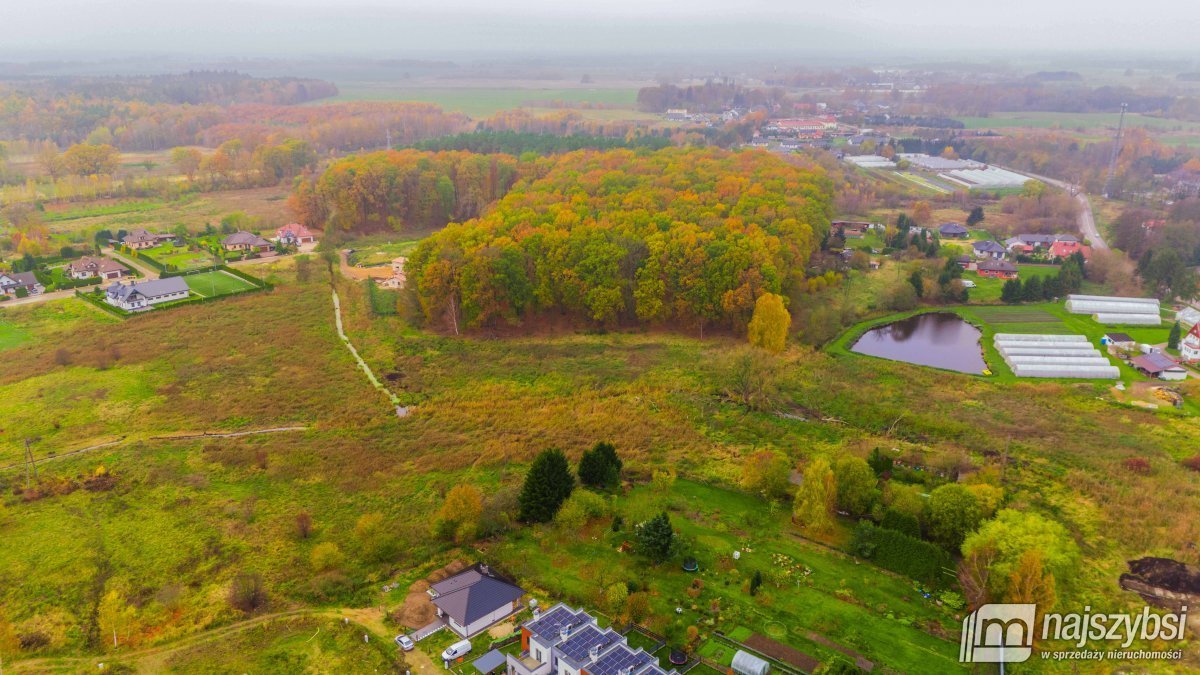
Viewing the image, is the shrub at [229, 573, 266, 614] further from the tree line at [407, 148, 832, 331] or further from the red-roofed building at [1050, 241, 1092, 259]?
the red-roofed building at [1050, 241, 1092, 259]

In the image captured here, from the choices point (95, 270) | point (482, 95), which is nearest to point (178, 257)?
point (95, 270)

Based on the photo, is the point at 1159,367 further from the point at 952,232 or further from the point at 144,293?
the point at 144,293

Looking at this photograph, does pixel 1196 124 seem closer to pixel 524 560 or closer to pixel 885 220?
pixel 885 220

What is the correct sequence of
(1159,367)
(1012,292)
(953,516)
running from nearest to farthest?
(953,516)
(1159,367)
(1012,292)

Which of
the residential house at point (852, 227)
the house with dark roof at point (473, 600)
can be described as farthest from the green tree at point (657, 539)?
the residential house at point (852, 227)

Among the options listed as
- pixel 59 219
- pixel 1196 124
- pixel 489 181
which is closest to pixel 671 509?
pixel 489 181

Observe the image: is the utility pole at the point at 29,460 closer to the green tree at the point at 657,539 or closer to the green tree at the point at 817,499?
the green tree at the point at 657,539

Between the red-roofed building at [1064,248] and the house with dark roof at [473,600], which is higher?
the red-roofed building at [1064,248]
